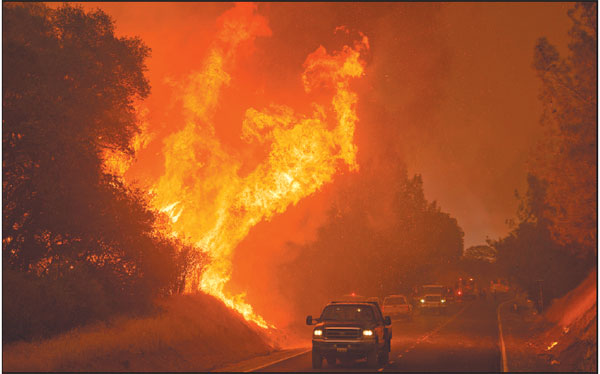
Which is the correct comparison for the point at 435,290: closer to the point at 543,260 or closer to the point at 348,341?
the point at 543,260

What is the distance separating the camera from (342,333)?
1766 cm

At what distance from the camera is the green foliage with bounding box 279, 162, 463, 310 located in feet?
168

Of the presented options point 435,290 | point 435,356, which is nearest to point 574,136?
point 435,356

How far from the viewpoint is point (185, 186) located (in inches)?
1131

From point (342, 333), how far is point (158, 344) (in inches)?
216

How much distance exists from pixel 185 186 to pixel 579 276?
33.4 m

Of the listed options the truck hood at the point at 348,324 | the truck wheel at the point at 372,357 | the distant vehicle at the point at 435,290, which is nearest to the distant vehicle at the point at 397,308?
the distant vehicle at the point at 435,290

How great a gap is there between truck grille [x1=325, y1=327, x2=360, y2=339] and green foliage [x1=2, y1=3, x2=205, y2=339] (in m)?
7.15

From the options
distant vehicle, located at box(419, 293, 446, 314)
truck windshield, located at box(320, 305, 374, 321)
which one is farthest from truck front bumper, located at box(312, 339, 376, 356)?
distant vehicle, located at box(419, 293, 446, 314)

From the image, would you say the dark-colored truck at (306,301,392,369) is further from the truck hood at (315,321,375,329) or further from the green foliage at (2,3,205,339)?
the green foliage at (2,3,205,339)

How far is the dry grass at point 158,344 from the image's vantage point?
49.2 ft

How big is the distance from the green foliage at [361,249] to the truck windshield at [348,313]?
97.1ft

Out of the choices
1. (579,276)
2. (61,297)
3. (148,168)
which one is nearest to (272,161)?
(148,168)

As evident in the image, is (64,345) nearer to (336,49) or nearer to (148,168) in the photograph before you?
(148,168)
